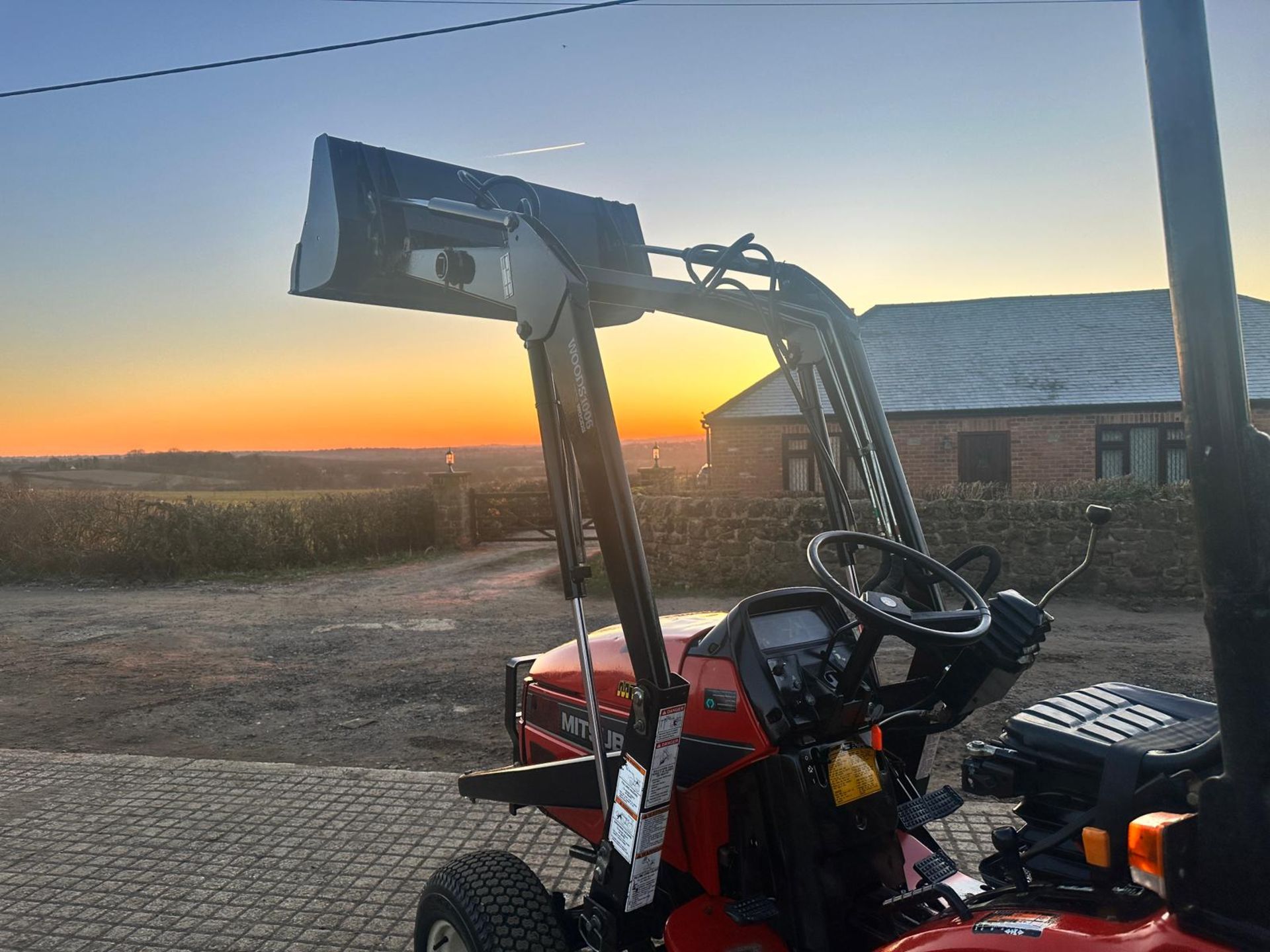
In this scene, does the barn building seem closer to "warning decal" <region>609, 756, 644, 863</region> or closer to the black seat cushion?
the black seat cushion

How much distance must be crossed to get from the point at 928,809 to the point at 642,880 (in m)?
0.92

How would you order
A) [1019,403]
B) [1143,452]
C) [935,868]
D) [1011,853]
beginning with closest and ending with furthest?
1. [1011,853]
2. [935,868]
3. [1143,452]
4. [1019,403]

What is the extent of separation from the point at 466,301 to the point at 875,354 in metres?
21.0

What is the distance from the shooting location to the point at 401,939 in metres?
3.68

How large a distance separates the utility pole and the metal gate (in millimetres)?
18580

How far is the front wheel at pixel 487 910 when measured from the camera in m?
2.50

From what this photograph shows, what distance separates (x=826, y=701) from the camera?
243cm

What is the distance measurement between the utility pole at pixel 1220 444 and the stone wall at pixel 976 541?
9.69 metres

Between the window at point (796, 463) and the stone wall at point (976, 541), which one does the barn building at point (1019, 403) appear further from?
the stone wall at point (976, 541)

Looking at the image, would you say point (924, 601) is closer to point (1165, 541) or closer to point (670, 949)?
point (670, 949)

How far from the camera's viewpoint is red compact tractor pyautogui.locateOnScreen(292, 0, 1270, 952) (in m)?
1.35

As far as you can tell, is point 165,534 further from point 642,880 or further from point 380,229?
point 642,880

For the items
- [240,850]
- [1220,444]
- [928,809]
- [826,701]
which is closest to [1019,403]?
[240,850]

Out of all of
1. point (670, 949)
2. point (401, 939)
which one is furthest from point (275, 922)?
point (670, 949)
